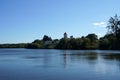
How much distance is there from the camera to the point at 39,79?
72.1 feet

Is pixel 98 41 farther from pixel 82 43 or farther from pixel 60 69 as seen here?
pixel 60 69

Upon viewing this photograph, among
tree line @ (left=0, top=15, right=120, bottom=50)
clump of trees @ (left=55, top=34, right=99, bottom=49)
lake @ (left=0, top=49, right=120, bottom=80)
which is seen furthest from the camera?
clump of trees @ (left=55, top=34, right=99, bottom=49)

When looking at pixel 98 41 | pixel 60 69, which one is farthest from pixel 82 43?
pixel 60 69

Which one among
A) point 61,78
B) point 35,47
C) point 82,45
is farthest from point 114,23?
point 35,47

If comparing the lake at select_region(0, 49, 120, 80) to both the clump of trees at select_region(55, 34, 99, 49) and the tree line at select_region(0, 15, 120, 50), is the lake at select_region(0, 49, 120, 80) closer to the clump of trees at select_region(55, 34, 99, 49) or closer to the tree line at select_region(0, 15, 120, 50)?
the tree line at select_region(0, 15, 120, 50)

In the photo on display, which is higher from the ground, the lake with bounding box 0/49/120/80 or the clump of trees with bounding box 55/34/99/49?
the clump of trees with bounding box 55/34/99/49

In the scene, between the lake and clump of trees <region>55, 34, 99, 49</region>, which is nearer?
the lake

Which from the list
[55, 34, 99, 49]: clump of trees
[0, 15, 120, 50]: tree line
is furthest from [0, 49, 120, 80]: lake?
[55, 34, 99, 49]: clump of trees

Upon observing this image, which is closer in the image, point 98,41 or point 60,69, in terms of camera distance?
point 60,69

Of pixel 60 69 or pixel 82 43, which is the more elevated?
pixel 82 43

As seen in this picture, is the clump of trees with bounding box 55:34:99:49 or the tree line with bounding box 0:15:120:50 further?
the clump of trees with bounding box 55:34:99:49

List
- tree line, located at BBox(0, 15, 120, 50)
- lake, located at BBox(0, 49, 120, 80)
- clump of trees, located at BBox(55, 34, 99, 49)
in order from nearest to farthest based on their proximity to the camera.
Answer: lake, located at BBox(0, 49, 120, 80) < tree line, located at BBox(0, 15, 120, 50) < clump of trees, located at BBox(55, 34, 99, 49)

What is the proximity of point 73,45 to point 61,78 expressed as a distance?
12702 cm

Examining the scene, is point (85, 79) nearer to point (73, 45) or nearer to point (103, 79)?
point (103, 79)
